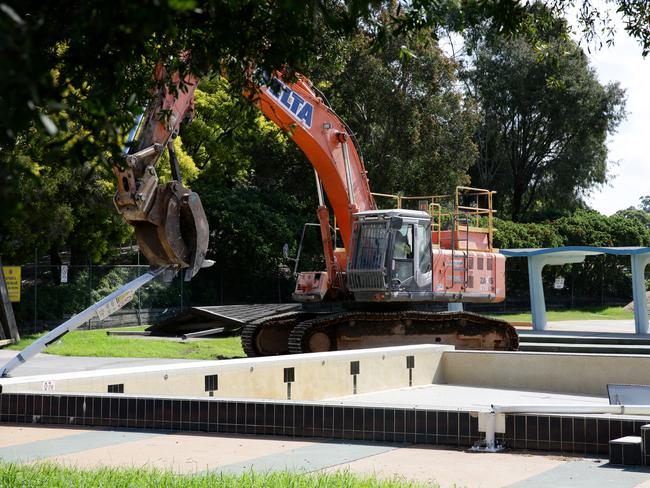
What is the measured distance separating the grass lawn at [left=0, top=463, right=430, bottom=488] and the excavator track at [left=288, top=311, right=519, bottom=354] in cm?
1270

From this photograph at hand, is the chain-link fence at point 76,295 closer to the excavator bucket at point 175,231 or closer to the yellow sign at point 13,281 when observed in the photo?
the yellow sign at point 13,281

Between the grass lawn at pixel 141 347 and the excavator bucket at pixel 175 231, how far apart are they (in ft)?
26.1

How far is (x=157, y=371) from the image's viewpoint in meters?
12.6

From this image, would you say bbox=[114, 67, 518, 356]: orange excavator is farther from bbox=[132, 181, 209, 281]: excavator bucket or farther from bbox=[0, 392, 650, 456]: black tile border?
bbox=[0, 392, 650, 456]: black tile border

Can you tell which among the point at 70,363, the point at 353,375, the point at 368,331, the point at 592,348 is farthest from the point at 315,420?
the point at 592,348

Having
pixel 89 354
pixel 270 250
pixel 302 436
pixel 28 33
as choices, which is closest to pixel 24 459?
pixel 302 436

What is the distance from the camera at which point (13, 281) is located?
28.9 m

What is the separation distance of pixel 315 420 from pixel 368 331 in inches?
479

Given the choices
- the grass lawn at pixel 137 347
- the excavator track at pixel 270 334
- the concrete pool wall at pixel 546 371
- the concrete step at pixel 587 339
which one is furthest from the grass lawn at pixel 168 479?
the concrete step at pixel 587 339

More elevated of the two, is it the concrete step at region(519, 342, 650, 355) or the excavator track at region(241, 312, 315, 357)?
the excavator track at region(241, 312, 315, 357)

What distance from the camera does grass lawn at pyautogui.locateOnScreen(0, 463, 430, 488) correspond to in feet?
24.1

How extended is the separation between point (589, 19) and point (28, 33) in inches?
353

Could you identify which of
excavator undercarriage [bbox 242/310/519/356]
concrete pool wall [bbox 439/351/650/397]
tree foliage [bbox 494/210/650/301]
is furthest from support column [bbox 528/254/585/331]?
tree foliage [bbox 494/210/650/301]

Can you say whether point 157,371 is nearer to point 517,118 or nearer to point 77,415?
point 77,415
